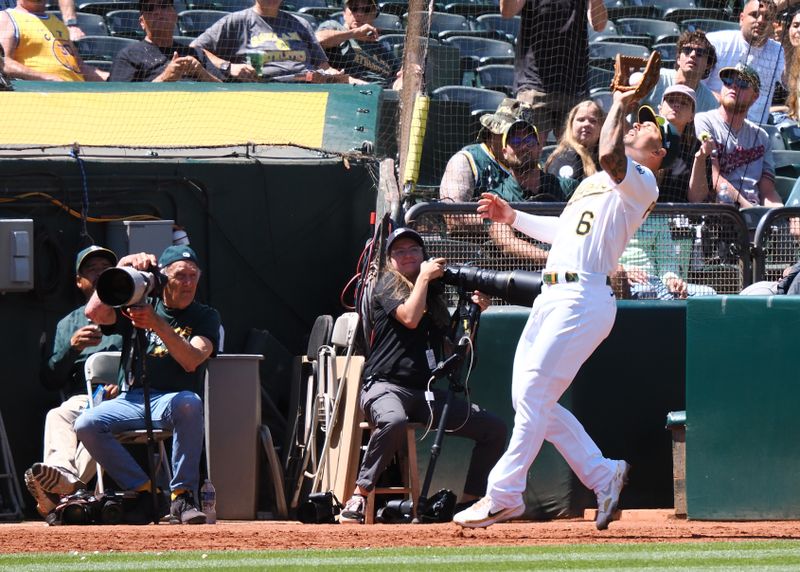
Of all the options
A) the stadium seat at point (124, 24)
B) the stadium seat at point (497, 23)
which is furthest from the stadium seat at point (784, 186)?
the stadium seat at point (124, 24)

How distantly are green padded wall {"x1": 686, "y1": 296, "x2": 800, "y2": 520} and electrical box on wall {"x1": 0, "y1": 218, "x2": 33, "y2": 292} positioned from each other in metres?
3.96

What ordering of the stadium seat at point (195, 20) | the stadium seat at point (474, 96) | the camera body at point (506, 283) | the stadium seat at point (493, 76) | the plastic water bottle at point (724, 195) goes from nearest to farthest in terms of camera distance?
the camera body at point (506, 283) → the plastic water bottle at point (724, 195) → the stadium seat at point (474, 96) → the stadium seat at point (195, 20) → the stadium seat at point (493, 76)

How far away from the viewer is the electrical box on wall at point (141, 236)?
827 cm

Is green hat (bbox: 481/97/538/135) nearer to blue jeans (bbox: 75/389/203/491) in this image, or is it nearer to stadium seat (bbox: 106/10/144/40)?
blue jeans (bbox: 75/389/203/491)

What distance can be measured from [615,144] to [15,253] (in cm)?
401

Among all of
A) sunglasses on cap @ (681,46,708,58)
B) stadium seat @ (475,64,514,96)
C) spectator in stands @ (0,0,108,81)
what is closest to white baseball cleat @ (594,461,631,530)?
sunglasses on cap @ (681,46,708,58)

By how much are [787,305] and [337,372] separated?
2633mm

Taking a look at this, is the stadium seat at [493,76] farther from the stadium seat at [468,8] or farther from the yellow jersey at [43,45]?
the yellow jersey at [43,45]

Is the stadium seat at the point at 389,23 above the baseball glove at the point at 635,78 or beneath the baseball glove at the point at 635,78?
above

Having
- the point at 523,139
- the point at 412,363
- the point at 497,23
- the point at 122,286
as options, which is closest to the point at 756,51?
the point at 497,23

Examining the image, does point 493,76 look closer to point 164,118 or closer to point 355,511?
point 164,118

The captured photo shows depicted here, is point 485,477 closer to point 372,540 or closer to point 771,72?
point 372,540

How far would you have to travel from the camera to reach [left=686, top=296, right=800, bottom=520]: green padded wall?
6.70 metres

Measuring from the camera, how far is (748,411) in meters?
6.73
